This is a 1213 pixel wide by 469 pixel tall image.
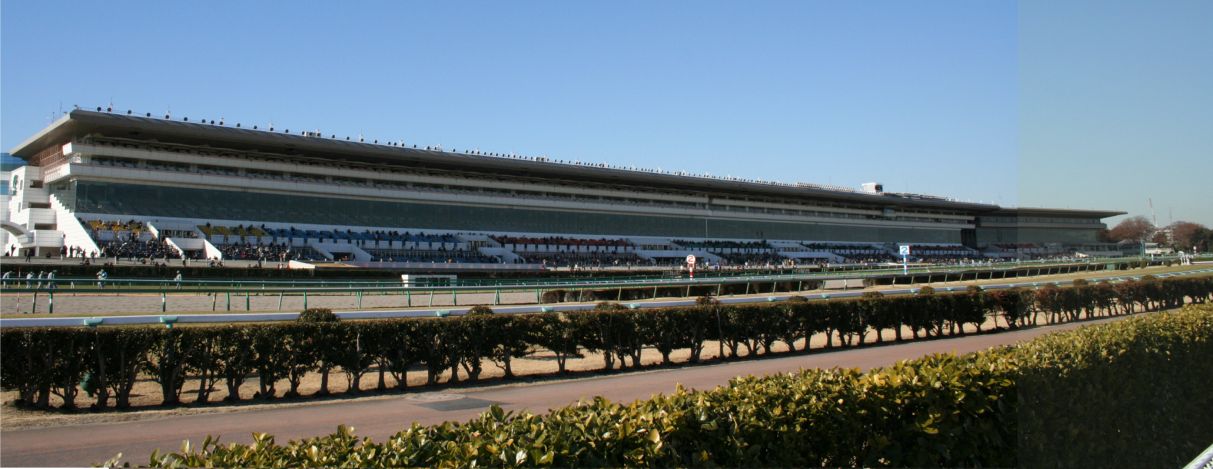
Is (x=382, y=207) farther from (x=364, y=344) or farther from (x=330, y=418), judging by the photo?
(x=330, y=418)

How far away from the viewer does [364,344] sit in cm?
1121

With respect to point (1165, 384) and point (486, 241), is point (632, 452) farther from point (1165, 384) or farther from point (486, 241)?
point (486, 241)

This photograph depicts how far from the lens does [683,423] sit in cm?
412

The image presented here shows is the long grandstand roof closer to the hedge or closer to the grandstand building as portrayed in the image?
the grandstand building

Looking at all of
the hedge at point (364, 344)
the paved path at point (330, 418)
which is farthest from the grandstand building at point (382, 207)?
the paved path at point (330, 418)

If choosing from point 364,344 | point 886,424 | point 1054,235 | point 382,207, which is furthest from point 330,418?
point 1054,235

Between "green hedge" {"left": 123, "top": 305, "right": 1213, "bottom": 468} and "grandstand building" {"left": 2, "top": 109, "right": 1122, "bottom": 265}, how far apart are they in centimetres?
2719

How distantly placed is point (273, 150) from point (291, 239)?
352 inches

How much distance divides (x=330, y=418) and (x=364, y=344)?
2.11 metres

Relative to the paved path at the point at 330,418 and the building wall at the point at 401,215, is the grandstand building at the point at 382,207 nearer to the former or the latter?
the building wall at the point at 401,215

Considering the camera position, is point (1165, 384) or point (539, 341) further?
point (539, 341)

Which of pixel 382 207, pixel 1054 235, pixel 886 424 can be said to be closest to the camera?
pixel 886 424

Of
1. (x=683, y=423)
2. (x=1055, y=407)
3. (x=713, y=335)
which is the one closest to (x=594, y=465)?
(x=683, y=423)

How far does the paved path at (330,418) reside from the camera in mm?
7332
